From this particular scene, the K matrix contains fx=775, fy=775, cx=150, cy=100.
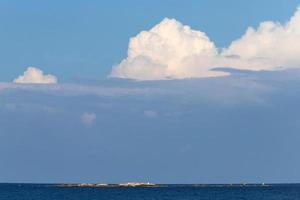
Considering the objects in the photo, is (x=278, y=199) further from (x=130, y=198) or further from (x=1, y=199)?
(x=1, y=199)

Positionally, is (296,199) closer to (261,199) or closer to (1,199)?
(261,199)

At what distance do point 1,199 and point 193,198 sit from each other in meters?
46.0

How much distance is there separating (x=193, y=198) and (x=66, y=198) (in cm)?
3087

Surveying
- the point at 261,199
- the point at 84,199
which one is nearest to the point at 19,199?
the point at 84,199

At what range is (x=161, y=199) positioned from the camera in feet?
599

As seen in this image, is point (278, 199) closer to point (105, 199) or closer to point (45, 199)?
point (105, 199)

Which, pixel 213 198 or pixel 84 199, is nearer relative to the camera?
pixel 84 199

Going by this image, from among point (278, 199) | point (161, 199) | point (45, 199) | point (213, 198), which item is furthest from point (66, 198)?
point (278, 199)

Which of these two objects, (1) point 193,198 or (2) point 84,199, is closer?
(2) point 84,199

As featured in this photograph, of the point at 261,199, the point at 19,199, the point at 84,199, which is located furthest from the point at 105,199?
the point at 261,199

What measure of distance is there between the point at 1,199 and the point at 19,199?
414 centimetres

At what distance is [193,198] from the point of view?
189 m

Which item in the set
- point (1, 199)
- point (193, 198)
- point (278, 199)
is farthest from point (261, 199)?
point (1, 199)

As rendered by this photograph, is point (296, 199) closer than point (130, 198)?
Yes
